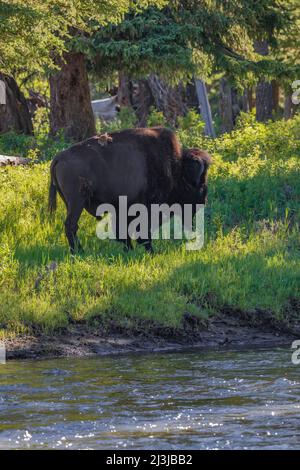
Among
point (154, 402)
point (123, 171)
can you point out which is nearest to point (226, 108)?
point (123, 171)

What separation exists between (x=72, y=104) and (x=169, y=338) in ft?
35.6

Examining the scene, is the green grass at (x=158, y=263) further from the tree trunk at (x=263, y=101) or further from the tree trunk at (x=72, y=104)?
the tree trunk at (x=263, y=101)

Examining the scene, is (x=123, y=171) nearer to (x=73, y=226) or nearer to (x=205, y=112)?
(x=73, y=226)

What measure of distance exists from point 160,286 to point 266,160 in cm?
624

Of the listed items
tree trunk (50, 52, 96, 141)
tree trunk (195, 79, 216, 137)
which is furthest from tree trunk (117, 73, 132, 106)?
tree trunk (50, 52, 96, 141)

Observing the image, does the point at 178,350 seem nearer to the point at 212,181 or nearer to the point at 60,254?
the point at 60,254

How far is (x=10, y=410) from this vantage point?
9.60m

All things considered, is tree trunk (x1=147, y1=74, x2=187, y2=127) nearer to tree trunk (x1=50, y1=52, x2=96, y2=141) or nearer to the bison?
tree trunk (x1=50, y1=52, x2=96, y2=141)

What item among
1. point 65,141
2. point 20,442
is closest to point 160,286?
point 20,442

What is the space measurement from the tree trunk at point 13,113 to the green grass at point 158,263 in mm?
6463

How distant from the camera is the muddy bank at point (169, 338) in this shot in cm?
1244

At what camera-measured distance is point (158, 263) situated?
1471 cm

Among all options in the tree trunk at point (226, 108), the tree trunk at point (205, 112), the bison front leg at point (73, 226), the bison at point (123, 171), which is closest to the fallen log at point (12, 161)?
the bison at point (123, 171)
